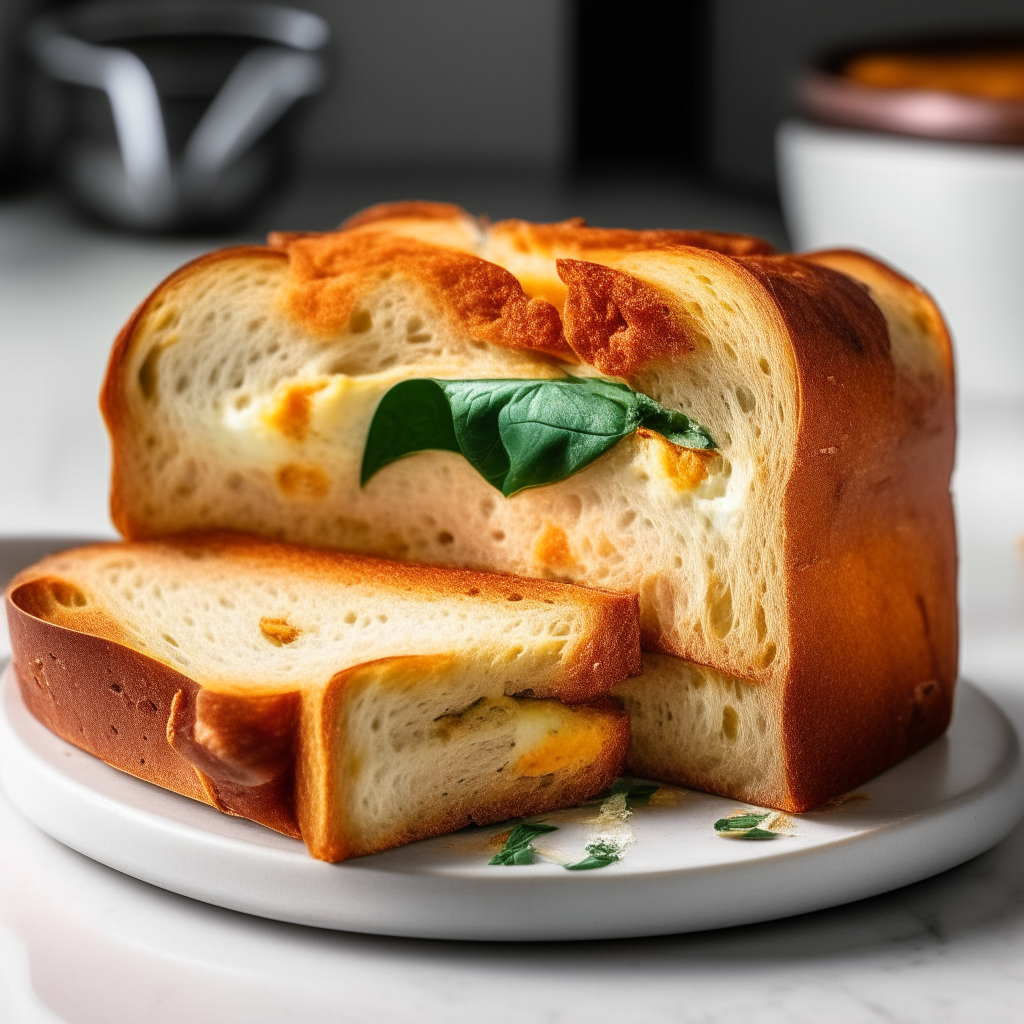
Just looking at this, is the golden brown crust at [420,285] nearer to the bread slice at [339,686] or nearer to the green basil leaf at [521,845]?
the bread slice at [339,686]

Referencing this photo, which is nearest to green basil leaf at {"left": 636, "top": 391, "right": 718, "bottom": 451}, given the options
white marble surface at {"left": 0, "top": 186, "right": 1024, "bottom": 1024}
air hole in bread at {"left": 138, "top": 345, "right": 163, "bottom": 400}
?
white marble surface at {"left": 0, "top": 186, "right": 1024, "bottom": 1024}

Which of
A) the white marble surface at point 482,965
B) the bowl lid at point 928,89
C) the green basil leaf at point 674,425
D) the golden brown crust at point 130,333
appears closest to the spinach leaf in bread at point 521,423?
the green basil leaf at point 674,425

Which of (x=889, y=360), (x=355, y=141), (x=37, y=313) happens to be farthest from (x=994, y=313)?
(x=355, y=141)

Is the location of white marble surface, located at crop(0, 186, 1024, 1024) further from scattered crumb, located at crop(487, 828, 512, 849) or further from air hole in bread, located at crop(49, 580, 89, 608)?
air hole in bread, located at crop(49, 580, 89, 608)

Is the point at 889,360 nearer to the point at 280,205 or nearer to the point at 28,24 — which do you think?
the point at 280,205

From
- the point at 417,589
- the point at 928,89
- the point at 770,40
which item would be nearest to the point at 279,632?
the point at 417,589

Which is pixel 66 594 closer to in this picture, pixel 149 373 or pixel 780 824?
pixel 149 373
